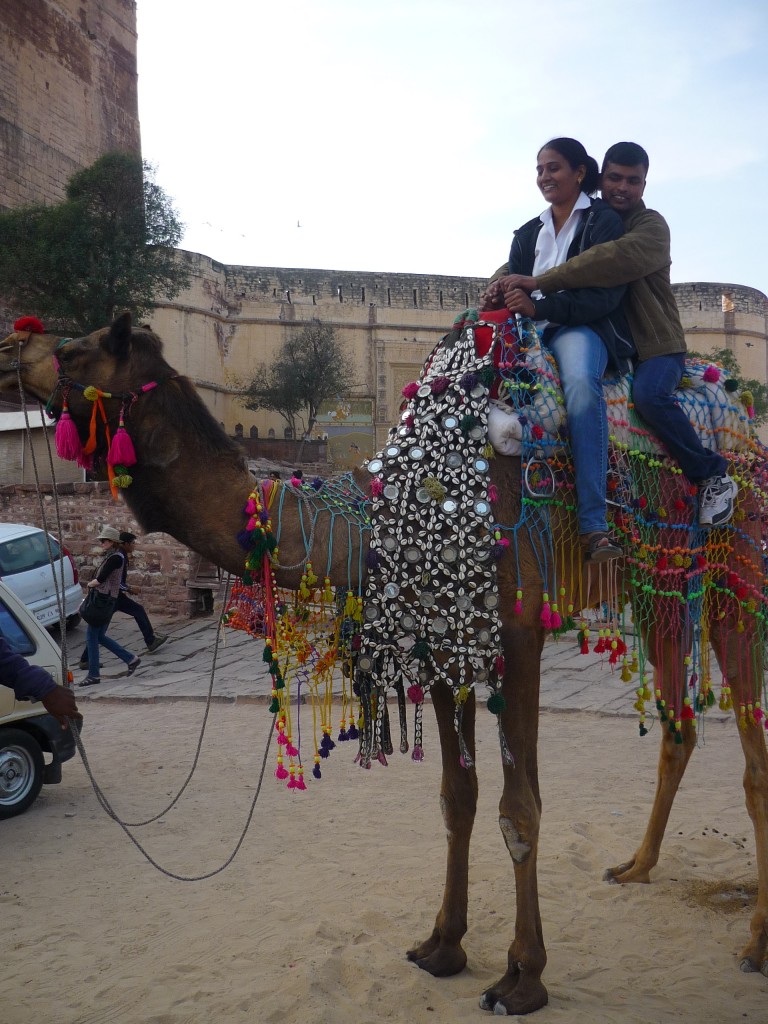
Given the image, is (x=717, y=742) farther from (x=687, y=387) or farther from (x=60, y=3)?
(x=60, y=3)

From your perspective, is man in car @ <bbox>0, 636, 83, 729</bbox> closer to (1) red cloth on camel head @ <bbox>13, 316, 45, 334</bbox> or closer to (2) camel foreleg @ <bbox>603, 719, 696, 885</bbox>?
(1) red cloth on camel head @ <bbox>13, 316, 45, 334</bbox>

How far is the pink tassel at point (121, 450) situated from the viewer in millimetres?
2977

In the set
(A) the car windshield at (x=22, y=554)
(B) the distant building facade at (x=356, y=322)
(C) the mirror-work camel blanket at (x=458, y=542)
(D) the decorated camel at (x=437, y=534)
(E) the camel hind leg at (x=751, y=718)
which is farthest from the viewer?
(B) the distant building facade at (x=356, y=322)

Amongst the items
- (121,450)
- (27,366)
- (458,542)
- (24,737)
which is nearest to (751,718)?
(458,542)

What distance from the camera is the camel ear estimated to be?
2991mm

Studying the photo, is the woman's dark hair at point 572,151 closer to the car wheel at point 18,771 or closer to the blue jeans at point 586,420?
the blue jeans at point 586,420

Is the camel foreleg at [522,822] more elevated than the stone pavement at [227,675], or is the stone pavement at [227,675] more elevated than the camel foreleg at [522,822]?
the camel foreleg at [522,822]

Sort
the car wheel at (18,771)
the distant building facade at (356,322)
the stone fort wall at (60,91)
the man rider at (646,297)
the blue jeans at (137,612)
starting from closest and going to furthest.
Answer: the man rider at (646,297) → the car wheel at (18,771) → the blue jeans at (137,612) → the stone fort wall at (60,91) → the distant building facade at (356,322)

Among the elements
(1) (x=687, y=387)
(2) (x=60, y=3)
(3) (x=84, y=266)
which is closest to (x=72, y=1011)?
(1) (x=687, y=387)

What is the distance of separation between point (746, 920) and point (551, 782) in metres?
2.32

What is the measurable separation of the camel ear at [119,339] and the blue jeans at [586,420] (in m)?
1.63

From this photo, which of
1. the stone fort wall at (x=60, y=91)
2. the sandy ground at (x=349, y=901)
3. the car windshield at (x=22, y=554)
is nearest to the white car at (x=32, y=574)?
the car windshield at (x=22, y=554)

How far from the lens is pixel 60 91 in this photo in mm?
32594

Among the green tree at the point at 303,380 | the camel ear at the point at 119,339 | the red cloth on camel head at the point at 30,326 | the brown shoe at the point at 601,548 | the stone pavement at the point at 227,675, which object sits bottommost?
the stone pavement at the point at 227,675
